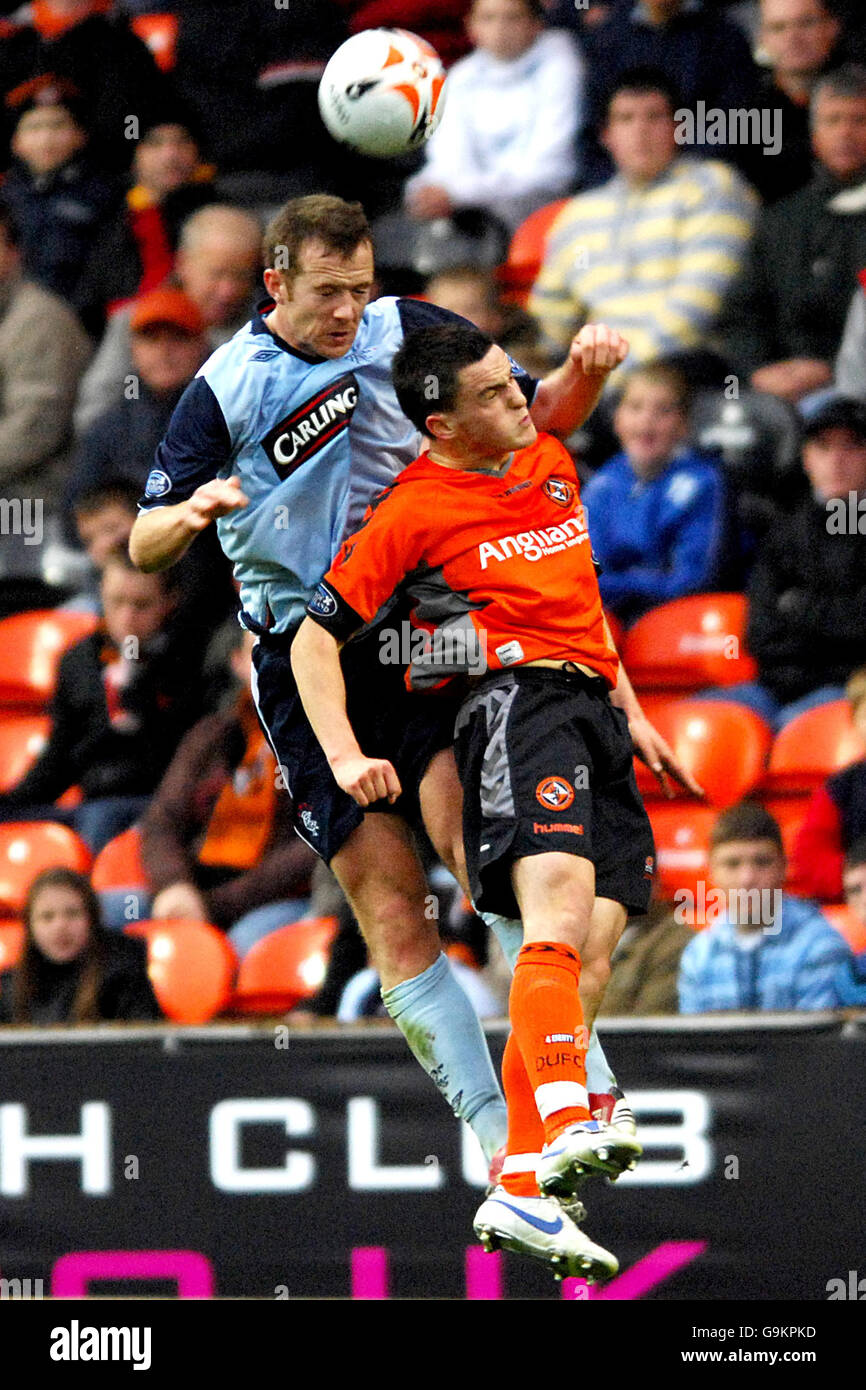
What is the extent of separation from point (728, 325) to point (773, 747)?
5.16ft

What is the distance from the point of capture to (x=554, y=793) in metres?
4.51

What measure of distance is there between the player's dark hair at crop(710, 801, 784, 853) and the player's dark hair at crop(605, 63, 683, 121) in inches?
104

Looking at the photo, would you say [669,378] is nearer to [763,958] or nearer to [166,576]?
[166,576]

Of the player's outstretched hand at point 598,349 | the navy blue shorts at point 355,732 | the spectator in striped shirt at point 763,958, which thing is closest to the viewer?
the player's outstretched hand at point 598,349

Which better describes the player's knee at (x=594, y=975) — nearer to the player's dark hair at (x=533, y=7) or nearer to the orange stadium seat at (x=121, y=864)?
the orange stadium seat at (x=121, y=864)

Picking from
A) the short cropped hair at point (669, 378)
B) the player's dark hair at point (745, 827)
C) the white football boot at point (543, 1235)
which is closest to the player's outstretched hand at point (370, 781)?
the white football boot at point (543, 1235)

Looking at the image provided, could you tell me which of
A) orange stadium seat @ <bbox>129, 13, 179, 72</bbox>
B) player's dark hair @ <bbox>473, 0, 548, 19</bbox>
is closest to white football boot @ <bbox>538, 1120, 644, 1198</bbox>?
player's dark hair @ <bbox>473, 0, 548, 19</bbox>

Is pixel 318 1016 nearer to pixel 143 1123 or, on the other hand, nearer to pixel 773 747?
pixel 143 1123

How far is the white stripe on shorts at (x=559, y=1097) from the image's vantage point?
431 centimetres

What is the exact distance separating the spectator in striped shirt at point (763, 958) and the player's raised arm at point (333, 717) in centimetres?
222

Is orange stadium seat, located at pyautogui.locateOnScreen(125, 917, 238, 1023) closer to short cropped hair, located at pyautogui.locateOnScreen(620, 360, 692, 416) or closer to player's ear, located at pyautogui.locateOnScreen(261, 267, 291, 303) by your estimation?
short cropped hair, located at pyautogui.locateOnScreen(620, 360, 692, 416)

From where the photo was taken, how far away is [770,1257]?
627 centimetres

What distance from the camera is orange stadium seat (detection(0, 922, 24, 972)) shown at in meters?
7.63

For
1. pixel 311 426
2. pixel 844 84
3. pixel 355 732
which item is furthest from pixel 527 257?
pixel 355 732
